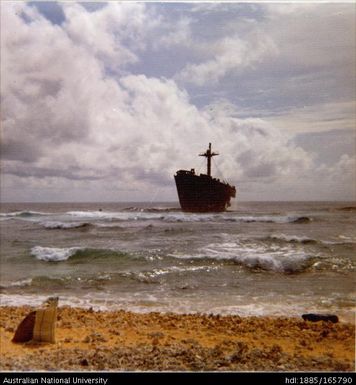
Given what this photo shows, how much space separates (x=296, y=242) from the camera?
57.9ft

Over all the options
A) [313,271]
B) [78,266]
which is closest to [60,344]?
[78,266]

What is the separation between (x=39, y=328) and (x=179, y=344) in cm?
221

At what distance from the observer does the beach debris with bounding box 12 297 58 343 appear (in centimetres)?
583

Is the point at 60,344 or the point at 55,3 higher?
the point at 55,3

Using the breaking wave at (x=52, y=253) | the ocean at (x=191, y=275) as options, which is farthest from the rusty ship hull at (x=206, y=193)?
the breaking wave at (x=52, y=253)

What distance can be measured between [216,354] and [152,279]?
6255 mm

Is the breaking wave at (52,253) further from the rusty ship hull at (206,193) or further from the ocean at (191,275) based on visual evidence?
the rusty ship hull at (206,193)

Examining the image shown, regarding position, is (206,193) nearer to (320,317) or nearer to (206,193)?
(206,193)

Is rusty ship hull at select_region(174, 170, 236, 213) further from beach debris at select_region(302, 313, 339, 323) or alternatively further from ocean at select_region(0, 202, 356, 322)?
beach debris at select_region(302, 313, 339, 323)

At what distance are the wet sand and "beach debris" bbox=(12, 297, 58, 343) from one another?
12 centimetres

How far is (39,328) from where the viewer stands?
19.1ft
